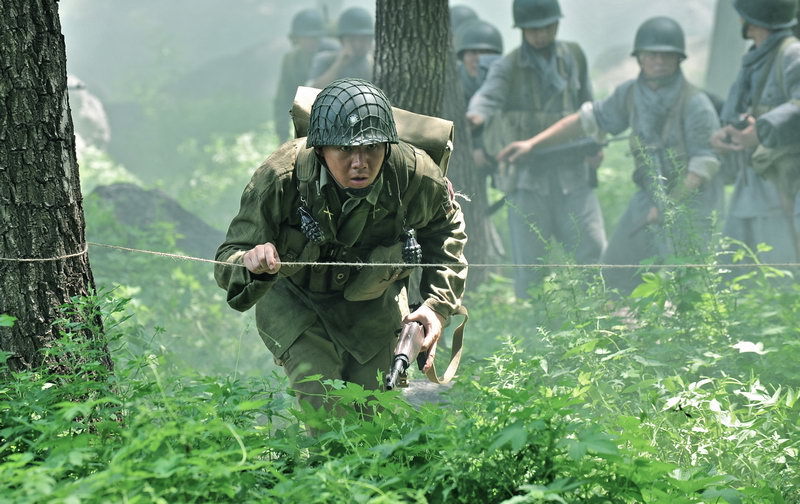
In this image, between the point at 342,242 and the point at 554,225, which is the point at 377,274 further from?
the point at 554,225

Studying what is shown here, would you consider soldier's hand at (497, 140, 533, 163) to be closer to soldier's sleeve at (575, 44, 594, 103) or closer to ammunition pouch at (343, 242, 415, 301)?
soldier's sleeve at (575, 44, 594, 103)

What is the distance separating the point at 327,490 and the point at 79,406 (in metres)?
0.76

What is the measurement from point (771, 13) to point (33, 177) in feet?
22.7

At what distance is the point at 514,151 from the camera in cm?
1072

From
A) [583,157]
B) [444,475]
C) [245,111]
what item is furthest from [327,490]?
[245,111]

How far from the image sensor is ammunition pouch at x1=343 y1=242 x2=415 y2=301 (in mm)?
4723

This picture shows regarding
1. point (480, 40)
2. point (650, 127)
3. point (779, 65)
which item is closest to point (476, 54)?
point (480, 40)

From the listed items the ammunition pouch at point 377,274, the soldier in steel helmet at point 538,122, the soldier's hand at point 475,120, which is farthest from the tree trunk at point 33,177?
the soldier's hand at point 475,120

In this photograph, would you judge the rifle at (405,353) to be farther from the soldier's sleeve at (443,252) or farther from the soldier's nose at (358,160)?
the soldier's nose at (358,160)

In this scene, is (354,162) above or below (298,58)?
below

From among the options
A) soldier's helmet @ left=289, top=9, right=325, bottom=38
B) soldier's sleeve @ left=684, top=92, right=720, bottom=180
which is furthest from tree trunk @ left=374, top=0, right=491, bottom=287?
soldier's helmet @ left=289, top=9, right=325, bottom=38

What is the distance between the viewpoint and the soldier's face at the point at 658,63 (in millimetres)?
10469

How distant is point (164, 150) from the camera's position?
23.5m

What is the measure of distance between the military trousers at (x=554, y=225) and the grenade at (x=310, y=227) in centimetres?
590
